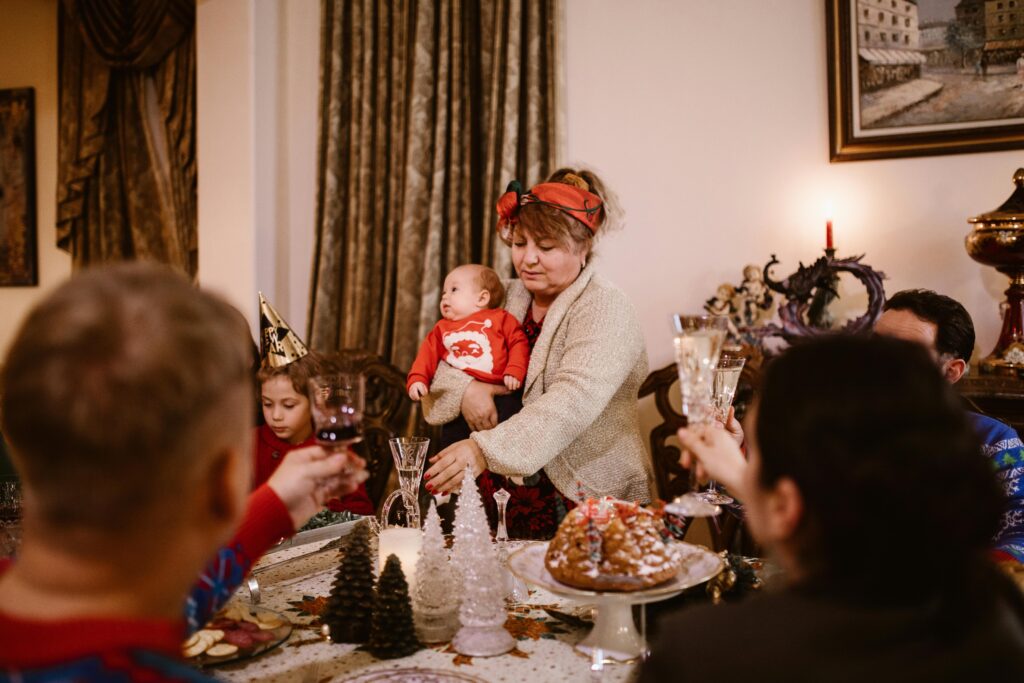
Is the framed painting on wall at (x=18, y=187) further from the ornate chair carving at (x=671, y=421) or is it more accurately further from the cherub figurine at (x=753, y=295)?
the cherub figurine at (x=753, y=295)

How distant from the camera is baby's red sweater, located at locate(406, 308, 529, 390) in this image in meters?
2.51

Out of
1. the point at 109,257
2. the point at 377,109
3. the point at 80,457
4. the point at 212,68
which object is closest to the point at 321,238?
the point at 377,109

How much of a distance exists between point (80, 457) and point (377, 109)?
3196mm

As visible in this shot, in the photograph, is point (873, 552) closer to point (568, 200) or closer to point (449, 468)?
point (449, 468)

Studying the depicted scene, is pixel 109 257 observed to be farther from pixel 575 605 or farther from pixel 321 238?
pixel 575 605

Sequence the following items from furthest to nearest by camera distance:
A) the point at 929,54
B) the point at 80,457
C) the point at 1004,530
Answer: the point at 929,54
the point at 1004,530
the point at 80,457

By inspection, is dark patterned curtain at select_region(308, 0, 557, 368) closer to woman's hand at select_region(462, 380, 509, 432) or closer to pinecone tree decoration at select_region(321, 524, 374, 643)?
woman's hand at select_region(462, 380, 509, 432)

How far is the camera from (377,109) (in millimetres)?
3662

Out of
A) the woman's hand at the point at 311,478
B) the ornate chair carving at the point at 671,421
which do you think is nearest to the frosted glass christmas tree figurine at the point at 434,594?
the woman's hand at the point at 311,478

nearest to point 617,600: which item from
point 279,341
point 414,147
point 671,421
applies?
point 279,341

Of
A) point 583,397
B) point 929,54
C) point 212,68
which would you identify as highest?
point 212,68

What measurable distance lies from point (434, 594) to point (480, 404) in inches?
40.4

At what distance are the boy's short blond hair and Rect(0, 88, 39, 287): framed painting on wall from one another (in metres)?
4.32

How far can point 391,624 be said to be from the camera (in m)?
1.35
